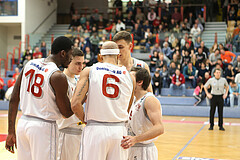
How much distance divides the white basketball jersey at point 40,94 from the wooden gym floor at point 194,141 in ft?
13.2

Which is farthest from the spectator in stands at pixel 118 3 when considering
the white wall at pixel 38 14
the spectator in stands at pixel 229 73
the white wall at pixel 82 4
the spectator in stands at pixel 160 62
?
the spectator in stands at pixel 229 73

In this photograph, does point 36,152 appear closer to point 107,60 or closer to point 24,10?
point 107,60

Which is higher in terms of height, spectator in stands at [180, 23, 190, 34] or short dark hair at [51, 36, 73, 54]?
spectator in stands at [180, 23, 190, 34]

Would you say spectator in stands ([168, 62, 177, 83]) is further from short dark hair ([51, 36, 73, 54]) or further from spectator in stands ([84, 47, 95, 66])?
short dark hair ([51, 36, 73, 54])

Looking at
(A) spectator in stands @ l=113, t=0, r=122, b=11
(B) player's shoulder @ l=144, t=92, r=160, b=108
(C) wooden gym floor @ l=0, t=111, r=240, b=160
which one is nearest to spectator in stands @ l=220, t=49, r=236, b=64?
(C) wooden gym floor @ l=0, t=111, r=240, b=160

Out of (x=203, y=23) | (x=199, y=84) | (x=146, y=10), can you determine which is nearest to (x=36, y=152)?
(x=199, y=84)

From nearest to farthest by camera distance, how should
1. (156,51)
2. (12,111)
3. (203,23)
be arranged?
(12,111)
(156,51)
(203,23)

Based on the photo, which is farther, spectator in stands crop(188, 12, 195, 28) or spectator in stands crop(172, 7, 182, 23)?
spectator in stands crop(172, 7, 182, 23)

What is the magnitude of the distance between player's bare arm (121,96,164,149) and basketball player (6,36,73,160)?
0.76m

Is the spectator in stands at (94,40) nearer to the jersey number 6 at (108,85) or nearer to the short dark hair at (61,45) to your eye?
the short dark hair at (61,45)

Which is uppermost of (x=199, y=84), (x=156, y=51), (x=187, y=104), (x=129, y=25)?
(x=129, y=25)

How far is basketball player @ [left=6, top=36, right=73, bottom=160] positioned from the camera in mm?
3680

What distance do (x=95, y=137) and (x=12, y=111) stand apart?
1.15 meters

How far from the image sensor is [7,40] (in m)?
25.2
